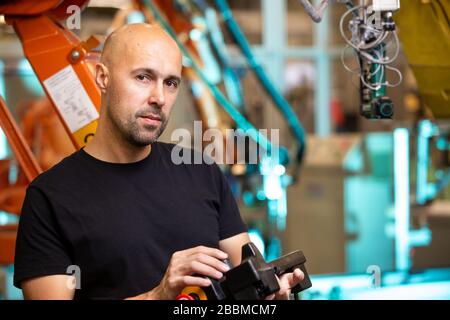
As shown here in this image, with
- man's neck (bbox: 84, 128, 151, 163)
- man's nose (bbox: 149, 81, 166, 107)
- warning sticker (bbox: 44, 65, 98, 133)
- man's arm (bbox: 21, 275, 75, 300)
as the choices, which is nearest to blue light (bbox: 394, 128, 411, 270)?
warning sticker (bbox: 44, 65, 98, 133)

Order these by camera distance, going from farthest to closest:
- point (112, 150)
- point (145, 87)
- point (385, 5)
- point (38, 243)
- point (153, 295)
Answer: point (385, 5)
point (112, 150)
point (145, 87)
point (38, 243)
point (153, 295)

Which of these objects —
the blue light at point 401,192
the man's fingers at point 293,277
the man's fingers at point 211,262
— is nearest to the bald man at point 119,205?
the man's fingers at point 293,277

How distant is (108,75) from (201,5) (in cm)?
414

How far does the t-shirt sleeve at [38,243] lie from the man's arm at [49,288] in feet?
0.05

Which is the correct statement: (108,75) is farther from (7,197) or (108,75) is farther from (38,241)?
(7,197)

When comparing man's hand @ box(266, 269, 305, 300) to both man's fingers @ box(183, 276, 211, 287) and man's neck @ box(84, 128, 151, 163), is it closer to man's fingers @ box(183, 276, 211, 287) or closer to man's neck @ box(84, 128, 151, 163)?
man's fingers @ box(183, 276, 211, 287)

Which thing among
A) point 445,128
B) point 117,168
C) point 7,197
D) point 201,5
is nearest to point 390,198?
point 445,128

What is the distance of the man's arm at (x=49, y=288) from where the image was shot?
2150mm

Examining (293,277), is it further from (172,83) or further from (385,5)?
(385,5)

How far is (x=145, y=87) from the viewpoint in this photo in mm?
2295

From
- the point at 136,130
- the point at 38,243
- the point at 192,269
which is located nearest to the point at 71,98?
the point at 136,130

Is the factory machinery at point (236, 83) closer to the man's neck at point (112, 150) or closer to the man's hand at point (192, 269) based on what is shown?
the man's neck at point (112, 150)

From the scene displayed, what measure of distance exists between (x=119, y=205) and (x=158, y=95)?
13.8 inches

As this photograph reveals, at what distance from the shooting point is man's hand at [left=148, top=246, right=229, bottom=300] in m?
1.95
